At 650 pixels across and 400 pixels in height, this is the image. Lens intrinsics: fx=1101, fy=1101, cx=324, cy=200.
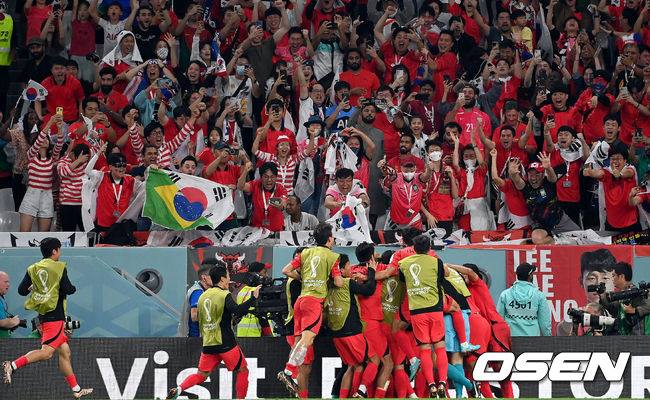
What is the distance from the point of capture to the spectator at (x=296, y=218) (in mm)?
16120

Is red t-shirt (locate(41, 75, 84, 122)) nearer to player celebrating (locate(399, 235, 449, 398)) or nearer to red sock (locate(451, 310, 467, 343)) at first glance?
player celebrating (locate(399, 235, 449, 398))

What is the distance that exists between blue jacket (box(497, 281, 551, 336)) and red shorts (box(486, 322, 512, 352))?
17.7 inches

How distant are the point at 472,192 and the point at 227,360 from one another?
610cm

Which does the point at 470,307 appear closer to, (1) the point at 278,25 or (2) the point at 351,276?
(2) the point at 351,276

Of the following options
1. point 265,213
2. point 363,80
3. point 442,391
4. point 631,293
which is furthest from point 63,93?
point 631,293

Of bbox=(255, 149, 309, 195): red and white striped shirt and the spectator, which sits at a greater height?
bbox=(255, 149, 309, 195): red and white striped shirt

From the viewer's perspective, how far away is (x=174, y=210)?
16.3 m

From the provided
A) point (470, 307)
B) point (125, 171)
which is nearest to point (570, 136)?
point (470, 307)

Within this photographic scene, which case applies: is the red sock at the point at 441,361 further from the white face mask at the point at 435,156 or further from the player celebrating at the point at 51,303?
the white face mask at the point at 435,156

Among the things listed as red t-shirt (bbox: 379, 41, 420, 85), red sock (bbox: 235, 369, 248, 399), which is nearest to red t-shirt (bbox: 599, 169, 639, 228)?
red t-shirt (bbox: 379, 41, 420, 85)

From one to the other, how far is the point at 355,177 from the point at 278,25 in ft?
13.5

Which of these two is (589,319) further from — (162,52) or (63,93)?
(63,93)

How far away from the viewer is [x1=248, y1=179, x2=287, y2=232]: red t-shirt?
16.3 m

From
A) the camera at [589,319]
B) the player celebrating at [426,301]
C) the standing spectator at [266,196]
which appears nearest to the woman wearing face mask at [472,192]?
the standing spectator at [266,196]
